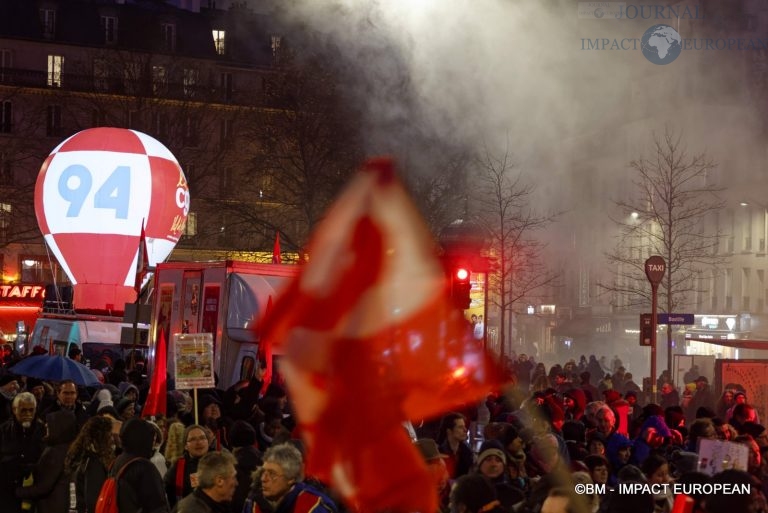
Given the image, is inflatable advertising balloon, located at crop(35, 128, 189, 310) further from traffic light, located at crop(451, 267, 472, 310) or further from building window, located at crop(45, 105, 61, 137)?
building window, located at crop(45, 105, 61, 137)

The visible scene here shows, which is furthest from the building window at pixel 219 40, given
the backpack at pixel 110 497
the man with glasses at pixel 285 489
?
the man with glasses at pixel 285 489

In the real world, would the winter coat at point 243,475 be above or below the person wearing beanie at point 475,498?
below

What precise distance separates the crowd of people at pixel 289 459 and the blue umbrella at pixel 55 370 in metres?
0.24

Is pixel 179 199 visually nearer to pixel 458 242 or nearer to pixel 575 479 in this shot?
pixel 458 242

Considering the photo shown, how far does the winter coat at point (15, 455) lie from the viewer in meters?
8.73

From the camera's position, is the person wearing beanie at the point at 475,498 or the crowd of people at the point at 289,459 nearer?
the person wearing beanie at the point at 475,498

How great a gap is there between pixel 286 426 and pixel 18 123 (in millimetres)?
54326

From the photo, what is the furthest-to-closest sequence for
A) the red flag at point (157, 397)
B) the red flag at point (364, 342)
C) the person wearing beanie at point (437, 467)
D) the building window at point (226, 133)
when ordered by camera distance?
the building window at point (226, 133), the red flag at point (157, 397), the person wearing beanie at point (437, 467), the red flag at point (364, 342)

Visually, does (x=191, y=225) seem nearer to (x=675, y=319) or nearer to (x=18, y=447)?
(x=675, y=319)

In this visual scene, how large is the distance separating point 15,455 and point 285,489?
12.2 feet

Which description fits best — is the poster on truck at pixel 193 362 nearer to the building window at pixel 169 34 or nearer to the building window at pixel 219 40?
the building window at pixel 169 34

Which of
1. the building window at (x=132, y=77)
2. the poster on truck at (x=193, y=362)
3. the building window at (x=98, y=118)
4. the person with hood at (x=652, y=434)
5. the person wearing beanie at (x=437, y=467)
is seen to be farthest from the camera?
the building window at (x=98, y=118)

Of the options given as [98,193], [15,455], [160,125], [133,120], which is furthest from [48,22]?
[15,455]

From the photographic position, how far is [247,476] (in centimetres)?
777
